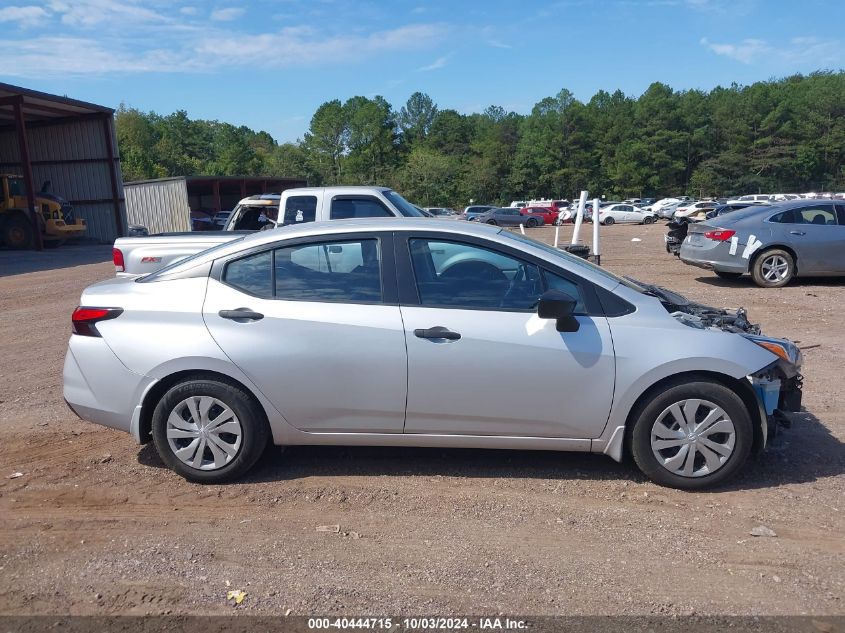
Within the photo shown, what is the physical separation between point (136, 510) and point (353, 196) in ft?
21.4

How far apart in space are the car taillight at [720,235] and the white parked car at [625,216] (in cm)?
4139

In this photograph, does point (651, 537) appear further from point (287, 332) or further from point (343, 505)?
point (287, 332)

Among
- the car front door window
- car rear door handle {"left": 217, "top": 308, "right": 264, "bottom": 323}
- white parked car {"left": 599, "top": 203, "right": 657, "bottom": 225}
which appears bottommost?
white parked car {"left": 599, "top": 203, "right": 657, "bottom": 225}

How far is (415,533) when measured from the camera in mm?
3938

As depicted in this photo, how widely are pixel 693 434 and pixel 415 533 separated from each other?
A: 1770 millimetres

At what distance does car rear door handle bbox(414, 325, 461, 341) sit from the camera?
432 cm

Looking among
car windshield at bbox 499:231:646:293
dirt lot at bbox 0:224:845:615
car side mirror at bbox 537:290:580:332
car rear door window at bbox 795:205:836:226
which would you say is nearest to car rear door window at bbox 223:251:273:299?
dirt lot at bbox 0:224:845:615

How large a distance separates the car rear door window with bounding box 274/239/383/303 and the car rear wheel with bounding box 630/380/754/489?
183 centimetres

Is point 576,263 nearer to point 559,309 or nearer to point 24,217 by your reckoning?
point 559,309

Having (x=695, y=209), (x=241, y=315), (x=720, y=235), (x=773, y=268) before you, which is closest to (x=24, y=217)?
(x=720, y=235)

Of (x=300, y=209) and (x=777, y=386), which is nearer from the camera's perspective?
(x=777, y=386)

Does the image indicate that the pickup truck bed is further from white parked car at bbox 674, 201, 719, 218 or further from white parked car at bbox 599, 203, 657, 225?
white parked car at bbox 599, 203, 657, 225

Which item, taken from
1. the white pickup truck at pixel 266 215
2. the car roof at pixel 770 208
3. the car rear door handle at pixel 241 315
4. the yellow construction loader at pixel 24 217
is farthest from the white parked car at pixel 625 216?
the car rear door handle at pixel 241 315

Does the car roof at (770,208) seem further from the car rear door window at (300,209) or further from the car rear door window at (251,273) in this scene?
the car rear door window at (251,273)
